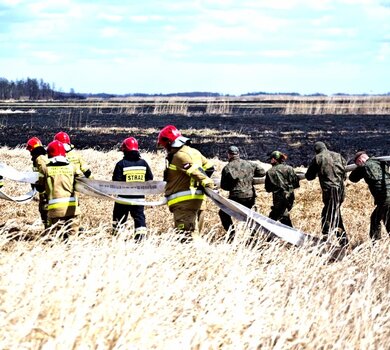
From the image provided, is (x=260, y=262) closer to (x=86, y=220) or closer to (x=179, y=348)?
(x=179, y=348)

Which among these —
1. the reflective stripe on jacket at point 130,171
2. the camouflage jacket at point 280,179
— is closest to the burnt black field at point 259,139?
the camouflage jacket at point 280,179

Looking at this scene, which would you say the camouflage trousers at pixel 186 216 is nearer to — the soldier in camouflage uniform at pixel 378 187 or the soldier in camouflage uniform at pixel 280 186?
the soldier in camouflage uniform at pixel 280 186

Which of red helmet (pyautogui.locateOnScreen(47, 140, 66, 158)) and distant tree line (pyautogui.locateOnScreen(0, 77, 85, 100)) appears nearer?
red helmet (pyautogui.locateOnScreen(47, 140, 66, 158))

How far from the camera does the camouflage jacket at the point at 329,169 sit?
29.1 ft

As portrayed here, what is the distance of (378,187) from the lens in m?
8.23

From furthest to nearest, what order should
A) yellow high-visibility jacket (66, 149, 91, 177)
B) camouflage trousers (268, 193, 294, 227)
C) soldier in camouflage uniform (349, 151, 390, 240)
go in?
camouflage trousers (268, 193, 294, 227)
yellow high-visibility jacket (66, 149, 91, 177)
soldier in camouflage uniform (349, 151, 390, 240)

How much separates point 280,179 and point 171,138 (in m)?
2.40

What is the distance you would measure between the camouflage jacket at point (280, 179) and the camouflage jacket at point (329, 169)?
0.28 m

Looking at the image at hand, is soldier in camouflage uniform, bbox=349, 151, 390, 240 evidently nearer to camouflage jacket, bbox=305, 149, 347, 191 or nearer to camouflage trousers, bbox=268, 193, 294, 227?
camouflage jacket, bbox=305, 149, 347, 191

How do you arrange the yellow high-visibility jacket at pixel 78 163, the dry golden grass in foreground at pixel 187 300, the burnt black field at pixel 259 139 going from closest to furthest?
the dry golden grass in foreground at pixel 187 300 < the yellow high-visibility jacket at pixel 78 163 < the burnt black field at pixel 259 139

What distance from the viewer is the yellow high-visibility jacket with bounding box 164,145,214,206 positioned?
6.95 meters

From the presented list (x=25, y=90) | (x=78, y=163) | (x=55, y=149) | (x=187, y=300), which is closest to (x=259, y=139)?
(x=78, y=163)

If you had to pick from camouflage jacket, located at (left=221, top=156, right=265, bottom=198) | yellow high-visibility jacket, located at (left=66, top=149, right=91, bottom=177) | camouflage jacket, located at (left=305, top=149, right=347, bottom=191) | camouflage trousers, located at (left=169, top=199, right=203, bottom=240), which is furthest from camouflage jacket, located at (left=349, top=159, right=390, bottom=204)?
yellow high-visibility jacket, located at (left=66, top=149, right=91, bottom=177)

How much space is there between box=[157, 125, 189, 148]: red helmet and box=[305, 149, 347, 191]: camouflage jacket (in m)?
2.59
